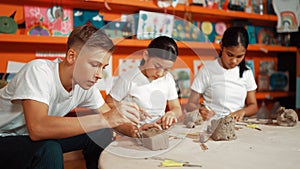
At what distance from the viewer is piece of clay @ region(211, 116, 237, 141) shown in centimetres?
108

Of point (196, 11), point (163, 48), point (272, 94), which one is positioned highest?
point (196, 11)

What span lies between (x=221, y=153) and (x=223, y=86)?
2.25ft

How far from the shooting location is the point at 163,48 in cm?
100

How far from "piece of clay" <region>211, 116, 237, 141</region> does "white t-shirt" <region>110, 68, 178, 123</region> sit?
173 millimetres

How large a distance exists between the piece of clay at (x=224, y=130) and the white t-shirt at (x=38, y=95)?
422 millimetres

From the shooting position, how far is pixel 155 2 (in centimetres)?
215

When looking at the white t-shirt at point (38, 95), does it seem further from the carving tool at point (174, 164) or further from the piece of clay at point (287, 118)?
the piece of clay at point (287, 118)

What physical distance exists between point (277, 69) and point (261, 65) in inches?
8.6

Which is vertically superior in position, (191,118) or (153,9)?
(153,9)

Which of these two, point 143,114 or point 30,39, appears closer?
point 143,114

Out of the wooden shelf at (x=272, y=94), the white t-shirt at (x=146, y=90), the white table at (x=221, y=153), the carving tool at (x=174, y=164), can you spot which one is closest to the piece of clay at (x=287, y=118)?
the white table at (x=221, y=153)

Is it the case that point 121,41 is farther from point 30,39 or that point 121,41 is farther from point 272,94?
point 272,94

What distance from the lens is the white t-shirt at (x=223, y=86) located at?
1485 millimetres

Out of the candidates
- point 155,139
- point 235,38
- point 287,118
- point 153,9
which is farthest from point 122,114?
point 153,9
